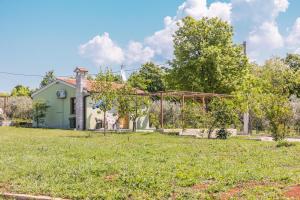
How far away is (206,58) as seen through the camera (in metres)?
38.3

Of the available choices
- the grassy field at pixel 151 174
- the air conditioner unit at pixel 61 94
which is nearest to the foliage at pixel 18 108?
the air conditioner unit at pixel 61 94

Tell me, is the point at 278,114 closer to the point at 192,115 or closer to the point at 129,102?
the point at 192,115

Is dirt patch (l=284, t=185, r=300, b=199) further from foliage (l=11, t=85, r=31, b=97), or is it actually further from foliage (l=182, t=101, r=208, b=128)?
foliage (l=11, t=85, r=31, b=97)

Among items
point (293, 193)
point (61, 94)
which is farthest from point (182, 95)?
point (293, 193)

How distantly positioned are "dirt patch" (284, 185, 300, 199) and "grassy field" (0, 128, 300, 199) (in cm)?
12

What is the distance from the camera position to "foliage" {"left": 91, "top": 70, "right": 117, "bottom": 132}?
24172 millimetres

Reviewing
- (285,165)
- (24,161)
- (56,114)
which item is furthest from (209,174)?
(56,114)

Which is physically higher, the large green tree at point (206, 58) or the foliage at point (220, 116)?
the large green tree at point (206, 58)

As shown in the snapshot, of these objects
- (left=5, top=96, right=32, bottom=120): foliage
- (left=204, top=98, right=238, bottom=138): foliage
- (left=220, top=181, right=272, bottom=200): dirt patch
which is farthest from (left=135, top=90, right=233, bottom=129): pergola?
(left=220, top=181, right=272, bottom=200): dirt patch

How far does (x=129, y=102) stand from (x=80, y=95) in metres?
5.82

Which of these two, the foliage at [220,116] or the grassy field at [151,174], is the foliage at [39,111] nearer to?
the foliage at [220,116]

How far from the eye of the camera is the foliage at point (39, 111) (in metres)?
33.8

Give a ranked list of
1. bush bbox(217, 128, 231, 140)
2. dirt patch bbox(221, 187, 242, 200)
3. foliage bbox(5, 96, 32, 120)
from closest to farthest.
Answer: dirt patch bbox(221, 187, 242, 200), bush bbox(217, 128, 231, 140), foliage bbox(5, 96, 32, 120)

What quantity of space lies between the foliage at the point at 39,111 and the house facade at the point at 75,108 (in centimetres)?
39
